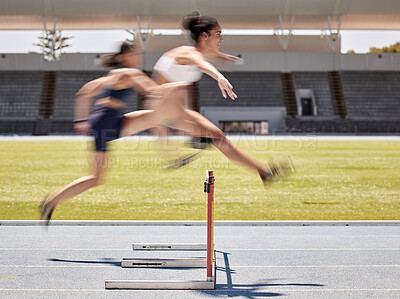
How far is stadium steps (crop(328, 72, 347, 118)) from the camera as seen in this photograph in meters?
41.4

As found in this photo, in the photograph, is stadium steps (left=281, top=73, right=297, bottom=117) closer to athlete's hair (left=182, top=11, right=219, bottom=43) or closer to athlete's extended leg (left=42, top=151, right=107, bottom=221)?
athlete's hair (left=182, top=11, right=219, bottom=43)

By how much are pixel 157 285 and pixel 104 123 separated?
1554mm

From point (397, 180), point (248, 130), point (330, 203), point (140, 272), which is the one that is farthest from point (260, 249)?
point (248, 130)

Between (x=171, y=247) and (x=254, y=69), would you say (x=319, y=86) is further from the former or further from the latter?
(x=171, y=247)

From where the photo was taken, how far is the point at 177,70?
463cm

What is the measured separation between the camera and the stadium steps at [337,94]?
136ft

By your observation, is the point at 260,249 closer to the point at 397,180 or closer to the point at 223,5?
the point at 397,180

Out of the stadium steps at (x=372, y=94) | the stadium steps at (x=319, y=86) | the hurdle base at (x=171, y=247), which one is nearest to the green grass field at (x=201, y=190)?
the hurdle base at (x=171, y=247)

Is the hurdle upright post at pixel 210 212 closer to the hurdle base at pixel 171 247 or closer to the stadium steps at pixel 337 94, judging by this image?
the hurdle base at pixel 171 247

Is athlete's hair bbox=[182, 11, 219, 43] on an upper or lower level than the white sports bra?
upper

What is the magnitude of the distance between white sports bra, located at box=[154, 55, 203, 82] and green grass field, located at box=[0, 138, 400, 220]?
1.20 meters

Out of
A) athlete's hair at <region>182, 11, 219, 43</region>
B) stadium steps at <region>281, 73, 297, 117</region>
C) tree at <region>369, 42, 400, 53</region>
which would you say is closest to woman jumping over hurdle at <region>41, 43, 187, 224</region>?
athlete's hair at <region>182, 11, 219, 43</region>

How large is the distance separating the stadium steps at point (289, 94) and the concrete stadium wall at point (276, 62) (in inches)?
26.4

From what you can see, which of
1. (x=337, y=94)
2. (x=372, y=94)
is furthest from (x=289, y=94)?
(x=372, y=94)
